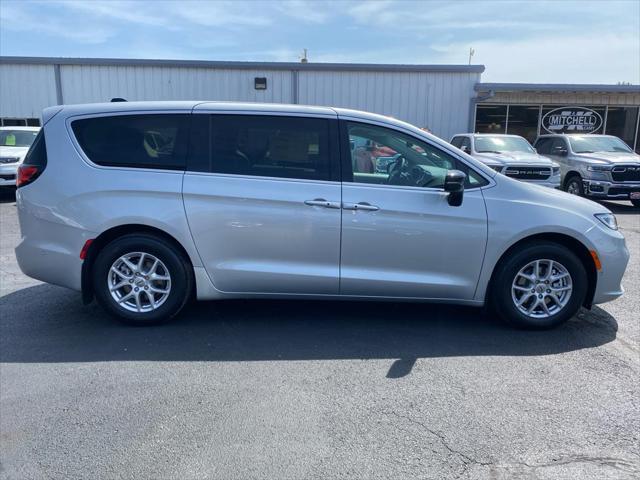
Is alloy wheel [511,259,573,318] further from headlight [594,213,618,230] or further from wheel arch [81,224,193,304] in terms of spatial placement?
wheel arch [81,224,193,304]

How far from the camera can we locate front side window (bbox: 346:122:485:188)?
4570 mm

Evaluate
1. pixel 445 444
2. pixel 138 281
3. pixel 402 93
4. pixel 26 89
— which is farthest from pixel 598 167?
pixel 26 89

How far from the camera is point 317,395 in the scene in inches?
139

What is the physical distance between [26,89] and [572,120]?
2097 cm

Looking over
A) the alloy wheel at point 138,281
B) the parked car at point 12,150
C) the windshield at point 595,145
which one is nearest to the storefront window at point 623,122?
the windshield at point 595,145

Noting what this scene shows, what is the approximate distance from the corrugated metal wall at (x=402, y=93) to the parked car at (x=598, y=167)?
613cm

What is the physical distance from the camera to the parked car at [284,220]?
4.49 m

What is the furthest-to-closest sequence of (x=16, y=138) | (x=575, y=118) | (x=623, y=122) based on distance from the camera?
(x=623, y=122), (x=575, y=118), (x=16, y=138)

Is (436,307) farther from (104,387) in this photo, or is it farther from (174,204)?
(104,387)

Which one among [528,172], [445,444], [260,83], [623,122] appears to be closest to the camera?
[445,444]

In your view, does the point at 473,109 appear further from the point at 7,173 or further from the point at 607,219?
the point at 607,219

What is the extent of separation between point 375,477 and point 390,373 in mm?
1191

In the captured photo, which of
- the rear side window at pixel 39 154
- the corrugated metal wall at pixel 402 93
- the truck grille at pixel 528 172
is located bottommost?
the truck grille at pixel 528 172

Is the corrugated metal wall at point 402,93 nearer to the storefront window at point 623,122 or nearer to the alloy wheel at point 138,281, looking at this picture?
the storefront window at point 623,122
